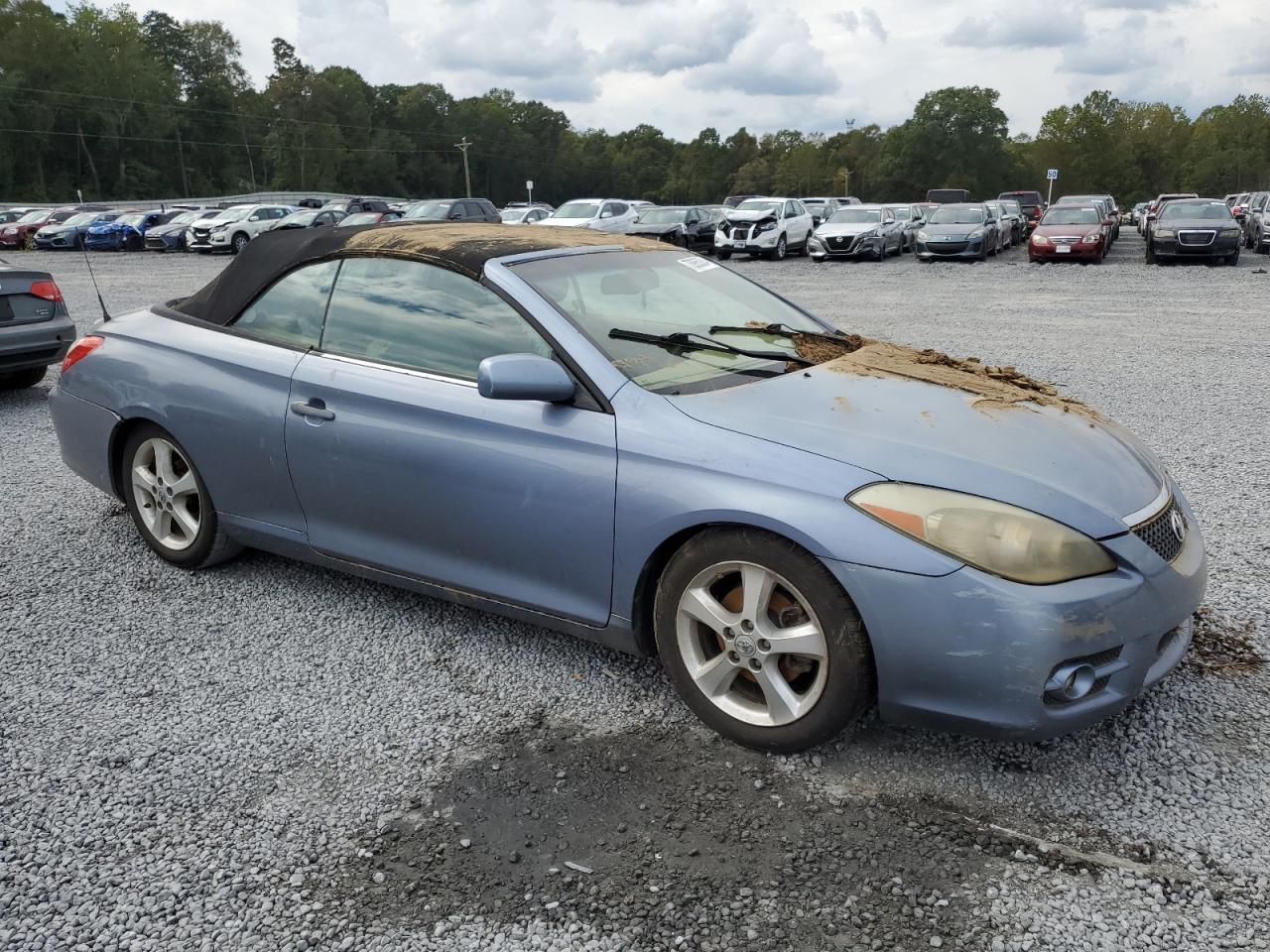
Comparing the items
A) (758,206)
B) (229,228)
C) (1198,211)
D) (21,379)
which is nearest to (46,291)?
(21,379)

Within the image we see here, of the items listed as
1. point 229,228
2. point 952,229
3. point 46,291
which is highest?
point 46,291

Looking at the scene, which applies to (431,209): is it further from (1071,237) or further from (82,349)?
(82,349)

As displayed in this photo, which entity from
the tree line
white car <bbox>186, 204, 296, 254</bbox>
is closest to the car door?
white car <bbox>186, 204, 296, 254</bbox>

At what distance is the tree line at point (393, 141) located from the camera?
9312cm

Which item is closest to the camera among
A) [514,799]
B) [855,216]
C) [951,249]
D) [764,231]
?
[514,799]

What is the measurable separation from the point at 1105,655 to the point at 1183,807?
47cm

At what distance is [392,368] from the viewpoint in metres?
3.69

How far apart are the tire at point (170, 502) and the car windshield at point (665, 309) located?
1.82 meters

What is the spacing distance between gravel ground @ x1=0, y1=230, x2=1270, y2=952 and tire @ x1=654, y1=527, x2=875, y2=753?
0.46ft

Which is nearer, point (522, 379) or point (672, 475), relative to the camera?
point (672, 475)

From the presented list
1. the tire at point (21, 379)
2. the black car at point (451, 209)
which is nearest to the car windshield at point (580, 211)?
the black car at point (451, 209)

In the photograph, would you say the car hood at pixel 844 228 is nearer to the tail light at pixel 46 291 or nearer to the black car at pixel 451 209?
the black car at pixel 451 209

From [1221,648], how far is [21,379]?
30.5 feet

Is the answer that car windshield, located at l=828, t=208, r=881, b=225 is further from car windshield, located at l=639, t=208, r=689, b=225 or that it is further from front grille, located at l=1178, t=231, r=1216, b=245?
front grille, located at l=1178, t=231, r=1216, b=245
